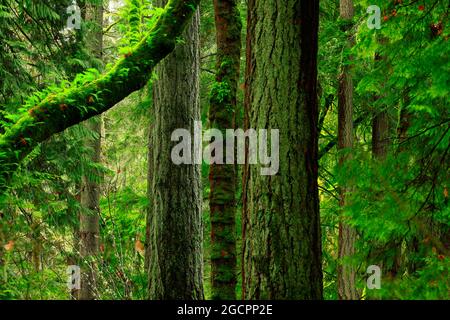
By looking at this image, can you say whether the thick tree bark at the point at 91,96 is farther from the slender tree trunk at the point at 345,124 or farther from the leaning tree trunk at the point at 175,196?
the slender tree trunk at the point at 345,124

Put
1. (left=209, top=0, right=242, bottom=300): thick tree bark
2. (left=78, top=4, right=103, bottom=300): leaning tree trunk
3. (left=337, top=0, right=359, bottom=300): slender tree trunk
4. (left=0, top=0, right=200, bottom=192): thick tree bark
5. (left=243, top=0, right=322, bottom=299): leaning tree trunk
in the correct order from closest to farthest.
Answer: (left=243, top=0, right=322, bottom=299): leaning tree trunk → (left=0, top=0, right=200, bottom=192): thick tree bark → (left=209, top=0, right=242, bottom=300): thick tree bark → (left=337, top=0, right=359, bottom=300): slender tree trunk → (left=78, top=4, right=103, bottom=300): leaning tree trunk

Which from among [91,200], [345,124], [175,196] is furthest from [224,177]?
[91,200]

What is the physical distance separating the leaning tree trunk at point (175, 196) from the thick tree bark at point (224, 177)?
3.63ft

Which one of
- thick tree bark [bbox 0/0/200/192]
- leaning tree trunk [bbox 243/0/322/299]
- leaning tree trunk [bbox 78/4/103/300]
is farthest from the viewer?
leaning tree trunk [bbox 78/4/103/300]

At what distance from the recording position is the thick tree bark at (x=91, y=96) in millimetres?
5012

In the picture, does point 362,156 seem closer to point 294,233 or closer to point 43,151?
point 294,233

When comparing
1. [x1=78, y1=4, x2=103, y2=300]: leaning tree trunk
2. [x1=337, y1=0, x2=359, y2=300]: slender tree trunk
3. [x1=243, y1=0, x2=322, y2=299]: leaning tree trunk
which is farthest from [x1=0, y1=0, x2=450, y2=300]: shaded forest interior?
[x1=78, y1=4, x2=103, y2=300]: leaning tree trunk

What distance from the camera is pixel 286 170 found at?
14.8 feet

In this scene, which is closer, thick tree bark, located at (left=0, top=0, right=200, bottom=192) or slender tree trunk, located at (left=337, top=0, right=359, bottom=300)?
thick tree bark, located at (left=0, top=0, right=200, bottom=192)

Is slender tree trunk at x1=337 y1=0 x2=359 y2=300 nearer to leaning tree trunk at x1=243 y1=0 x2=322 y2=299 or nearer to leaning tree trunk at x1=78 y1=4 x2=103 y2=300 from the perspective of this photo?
leaning tree trunk at x1=78 y1=4 x2=103 y2=300

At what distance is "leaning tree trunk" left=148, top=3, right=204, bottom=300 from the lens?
6699 mm

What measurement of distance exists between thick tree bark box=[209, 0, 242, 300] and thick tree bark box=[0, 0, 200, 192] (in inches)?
103

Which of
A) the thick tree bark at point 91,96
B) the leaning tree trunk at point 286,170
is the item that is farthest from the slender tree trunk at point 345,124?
the leaning tree trunk at point 286,170
